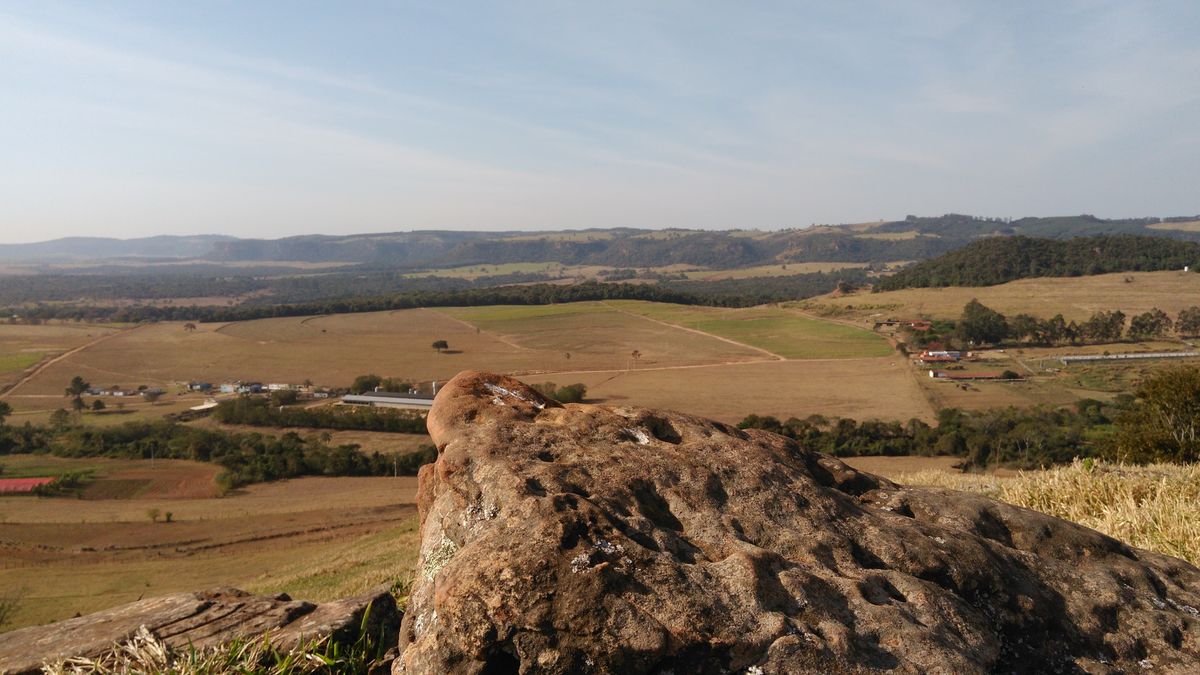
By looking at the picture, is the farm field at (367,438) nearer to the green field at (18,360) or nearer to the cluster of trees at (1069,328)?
the green field at (18,360)

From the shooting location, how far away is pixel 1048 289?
8988 cm

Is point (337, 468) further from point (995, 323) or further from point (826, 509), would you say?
point (995, 323)

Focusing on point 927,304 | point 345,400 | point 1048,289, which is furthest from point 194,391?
point 1048,289

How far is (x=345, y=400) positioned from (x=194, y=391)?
59.3ft

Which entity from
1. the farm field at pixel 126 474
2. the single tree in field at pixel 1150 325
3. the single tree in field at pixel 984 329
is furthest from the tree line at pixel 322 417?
the single tree in field at pixel 1150 325

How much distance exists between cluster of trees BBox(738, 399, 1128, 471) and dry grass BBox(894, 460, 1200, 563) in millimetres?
18566

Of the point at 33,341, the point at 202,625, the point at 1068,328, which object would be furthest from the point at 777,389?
the point at 33,341

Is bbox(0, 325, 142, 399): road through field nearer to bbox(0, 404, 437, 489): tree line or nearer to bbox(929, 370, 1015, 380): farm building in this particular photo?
bbox(0, 404, 437, 489): tree line

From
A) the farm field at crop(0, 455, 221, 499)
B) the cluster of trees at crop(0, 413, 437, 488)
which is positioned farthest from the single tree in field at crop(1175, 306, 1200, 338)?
the farm field at crop(0, 455, 221, 499)

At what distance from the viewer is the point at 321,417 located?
46781 mm

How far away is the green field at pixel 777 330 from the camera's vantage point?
67125 mm

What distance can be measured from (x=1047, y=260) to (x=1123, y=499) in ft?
396

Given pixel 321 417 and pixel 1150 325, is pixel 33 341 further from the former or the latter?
pixel 1150 325

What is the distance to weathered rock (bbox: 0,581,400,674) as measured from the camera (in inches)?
184
